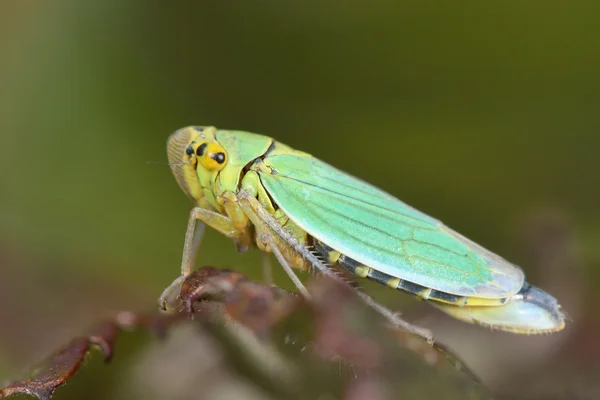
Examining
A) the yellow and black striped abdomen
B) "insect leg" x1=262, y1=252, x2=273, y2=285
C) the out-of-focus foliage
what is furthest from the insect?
the out-of-focus foliage

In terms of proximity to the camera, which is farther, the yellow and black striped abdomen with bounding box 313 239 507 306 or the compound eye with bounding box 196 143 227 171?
the compound eye with bounding box 196 143 227 171

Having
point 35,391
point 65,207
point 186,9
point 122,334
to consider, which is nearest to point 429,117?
point 186,9

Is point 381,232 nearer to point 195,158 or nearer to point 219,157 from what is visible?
point 219,157

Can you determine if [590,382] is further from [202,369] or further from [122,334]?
[122,334]

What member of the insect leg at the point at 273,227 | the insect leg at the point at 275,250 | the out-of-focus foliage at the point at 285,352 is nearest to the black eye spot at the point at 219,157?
the insect leg at the point at 273,227

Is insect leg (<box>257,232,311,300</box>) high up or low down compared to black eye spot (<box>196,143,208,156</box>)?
down

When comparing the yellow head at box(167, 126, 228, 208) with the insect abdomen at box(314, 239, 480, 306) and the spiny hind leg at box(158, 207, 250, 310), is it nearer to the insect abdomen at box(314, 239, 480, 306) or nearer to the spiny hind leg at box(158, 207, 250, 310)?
the spiny hind leg at box(158, 207, 250, 310)

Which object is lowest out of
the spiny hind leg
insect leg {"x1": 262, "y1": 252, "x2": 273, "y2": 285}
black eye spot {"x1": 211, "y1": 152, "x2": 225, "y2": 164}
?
insect leg {"x1": 262, "y1": 252, "x2": 273, "y2": 285}
